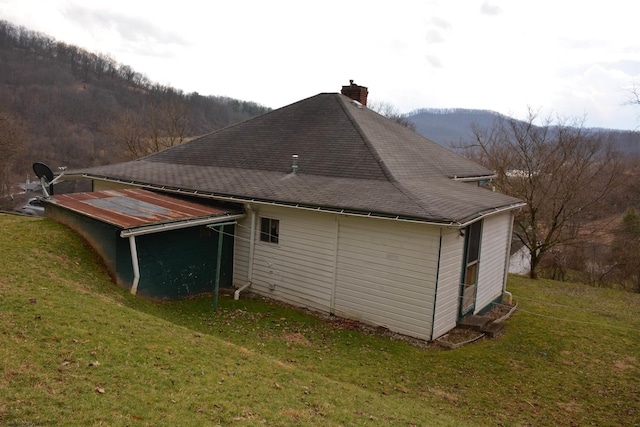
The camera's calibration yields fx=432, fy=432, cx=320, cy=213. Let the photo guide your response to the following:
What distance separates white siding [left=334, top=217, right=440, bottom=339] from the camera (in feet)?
31.4

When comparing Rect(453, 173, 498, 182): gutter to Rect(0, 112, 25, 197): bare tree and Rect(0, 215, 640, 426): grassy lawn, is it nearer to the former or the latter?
Rect(0, 215, 640, 426): grassy lawn

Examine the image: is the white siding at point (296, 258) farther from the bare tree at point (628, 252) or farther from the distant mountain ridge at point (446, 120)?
the distant mountain ridge at point (446, 120)

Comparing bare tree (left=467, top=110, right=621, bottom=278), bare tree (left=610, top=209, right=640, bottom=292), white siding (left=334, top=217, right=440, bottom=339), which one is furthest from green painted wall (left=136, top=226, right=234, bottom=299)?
bare tree (left=610, top=209, right=640, bottom=292)

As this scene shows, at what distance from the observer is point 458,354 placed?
9.33 m

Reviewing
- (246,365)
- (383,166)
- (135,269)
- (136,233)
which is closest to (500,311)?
(383,166)

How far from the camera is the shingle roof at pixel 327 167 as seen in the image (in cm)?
1053

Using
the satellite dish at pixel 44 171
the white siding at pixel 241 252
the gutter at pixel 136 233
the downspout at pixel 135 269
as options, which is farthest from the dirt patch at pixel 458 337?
the satellite dish at pixel 44 171

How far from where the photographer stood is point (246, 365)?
22.1 ft

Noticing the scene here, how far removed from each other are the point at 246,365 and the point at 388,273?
4.35 m

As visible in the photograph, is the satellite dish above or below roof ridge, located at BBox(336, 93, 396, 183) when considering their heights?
below

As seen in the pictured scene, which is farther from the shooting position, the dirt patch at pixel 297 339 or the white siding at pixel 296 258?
the white siding at pixel 296 258

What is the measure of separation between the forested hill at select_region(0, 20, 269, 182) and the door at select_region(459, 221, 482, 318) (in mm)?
33468

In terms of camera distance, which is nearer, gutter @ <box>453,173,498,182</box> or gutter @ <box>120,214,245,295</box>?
gutter @ <box>120,214,245,295</box>

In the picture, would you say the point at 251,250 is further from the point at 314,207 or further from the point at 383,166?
the point at 383,166
